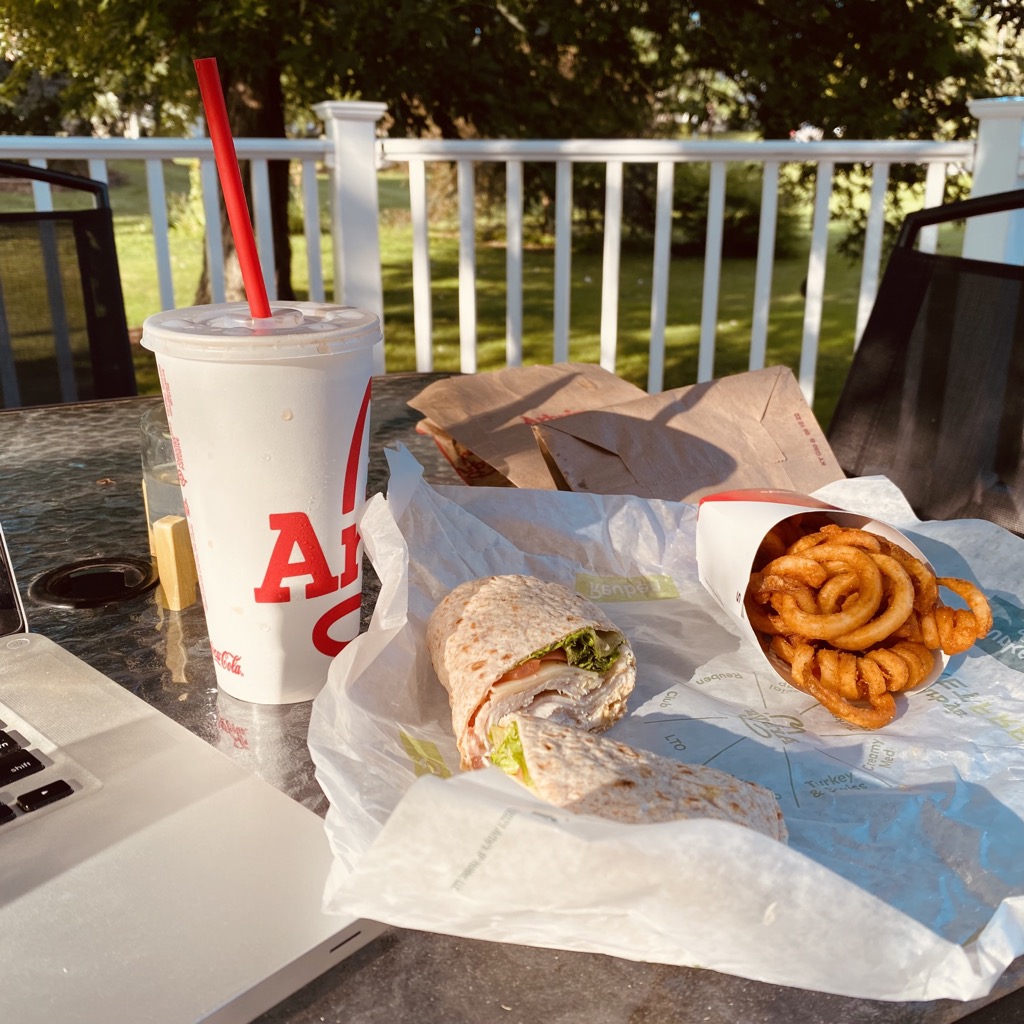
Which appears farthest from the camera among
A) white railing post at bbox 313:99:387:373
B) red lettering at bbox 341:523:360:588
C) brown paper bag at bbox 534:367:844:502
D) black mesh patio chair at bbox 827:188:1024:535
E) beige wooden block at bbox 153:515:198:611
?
white railing post at bbox 313:99:387:373

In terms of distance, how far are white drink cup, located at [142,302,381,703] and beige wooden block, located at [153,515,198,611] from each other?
18 cm

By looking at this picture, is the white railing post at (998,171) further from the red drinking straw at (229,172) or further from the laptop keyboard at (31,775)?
the laptop keyboard at (31,775)

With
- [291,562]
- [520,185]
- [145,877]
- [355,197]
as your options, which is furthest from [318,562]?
[520,185]

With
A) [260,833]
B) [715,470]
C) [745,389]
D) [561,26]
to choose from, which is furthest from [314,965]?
[561,26]

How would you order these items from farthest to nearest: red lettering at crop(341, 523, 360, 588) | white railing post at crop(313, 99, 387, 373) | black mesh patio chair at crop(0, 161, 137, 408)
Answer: white railing post at crop(313, 99, 387, 373) < black mesh patio chair at crop(0, 161, 137, 408) < red lettering at crop(341, 523, 360, 588)

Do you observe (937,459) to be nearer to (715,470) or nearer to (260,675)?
(715,470)

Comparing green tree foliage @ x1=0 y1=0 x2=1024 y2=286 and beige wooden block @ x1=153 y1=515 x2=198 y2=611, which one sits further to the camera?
green tree foliage @ x1=0 y1=0 x2=1024 y2=286

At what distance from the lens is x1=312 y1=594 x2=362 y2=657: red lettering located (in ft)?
2.90

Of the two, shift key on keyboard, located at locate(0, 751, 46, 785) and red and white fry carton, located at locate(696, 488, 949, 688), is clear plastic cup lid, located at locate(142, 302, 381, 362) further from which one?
red and white fry carton, located at locate(696, 488, 949, 688)

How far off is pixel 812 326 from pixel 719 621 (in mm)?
3450

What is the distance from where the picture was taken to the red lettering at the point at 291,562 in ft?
2.75

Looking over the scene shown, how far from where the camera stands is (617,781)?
26.1 inches

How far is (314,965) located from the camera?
586mm

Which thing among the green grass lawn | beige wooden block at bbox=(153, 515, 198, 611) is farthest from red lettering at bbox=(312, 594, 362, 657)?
the green grass lawn
